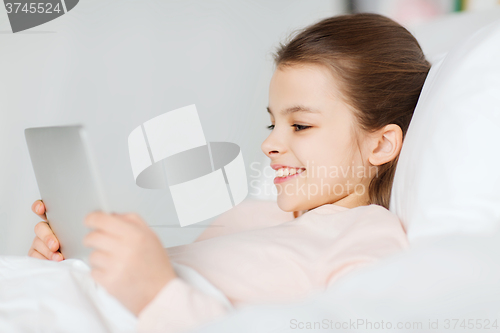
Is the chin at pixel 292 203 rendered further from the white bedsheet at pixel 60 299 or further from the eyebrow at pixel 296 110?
the white bedsheet at pixel 60 299

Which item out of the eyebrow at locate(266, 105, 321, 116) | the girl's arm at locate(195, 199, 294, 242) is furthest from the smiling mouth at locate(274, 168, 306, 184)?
the girl's arm at locate(195, 199, 294, 242)

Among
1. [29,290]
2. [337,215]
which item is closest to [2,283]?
[29,290]

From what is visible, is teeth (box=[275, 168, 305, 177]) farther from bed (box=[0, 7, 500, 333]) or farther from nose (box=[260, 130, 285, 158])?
bed (box=[0, 7, 500, 333])

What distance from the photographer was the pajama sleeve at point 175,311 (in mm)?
462

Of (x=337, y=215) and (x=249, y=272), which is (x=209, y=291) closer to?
(x=249, y=272)

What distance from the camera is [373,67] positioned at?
885 millimetres

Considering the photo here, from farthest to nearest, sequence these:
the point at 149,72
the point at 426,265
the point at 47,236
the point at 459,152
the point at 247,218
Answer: the point at 149,72 → the point at 247,218 → the point at 47,236 → the point at 459,152 → the point at 426,265

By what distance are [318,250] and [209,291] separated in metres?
0.19

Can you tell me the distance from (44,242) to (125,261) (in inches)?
18.3

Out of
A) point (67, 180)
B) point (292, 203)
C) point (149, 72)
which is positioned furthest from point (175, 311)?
point (149, 72)

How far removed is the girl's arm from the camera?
1.12 metres

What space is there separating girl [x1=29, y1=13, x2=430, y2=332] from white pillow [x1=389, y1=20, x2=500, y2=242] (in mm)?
67

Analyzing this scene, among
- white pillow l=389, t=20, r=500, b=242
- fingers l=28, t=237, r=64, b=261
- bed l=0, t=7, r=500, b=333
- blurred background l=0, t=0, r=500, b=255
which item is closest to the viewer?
bed l=0, t=7, r=500, b=333

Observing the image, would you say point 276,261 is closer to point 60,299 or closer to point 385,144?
point 60,299
